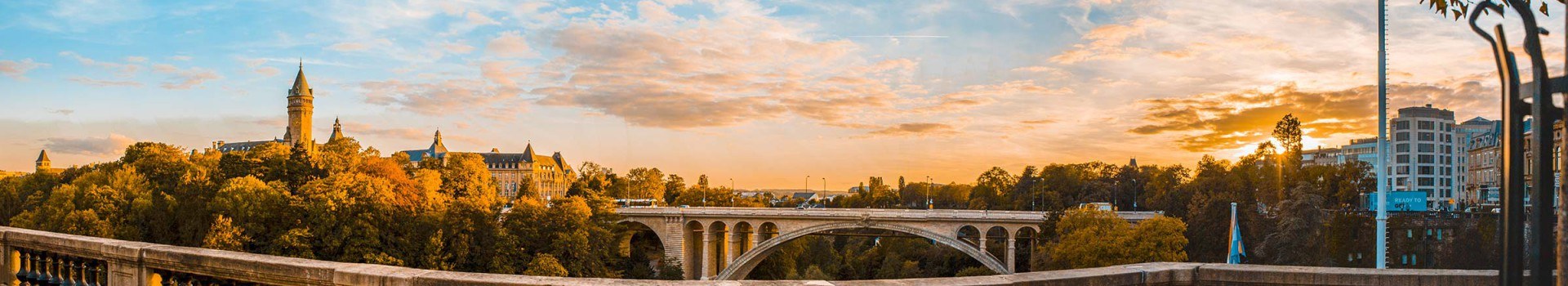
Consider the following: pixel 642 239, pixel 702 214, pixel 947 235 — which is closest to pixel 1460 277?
pixel 947 235

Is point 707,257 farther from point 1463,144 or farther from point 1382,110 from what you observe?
point 1463,144

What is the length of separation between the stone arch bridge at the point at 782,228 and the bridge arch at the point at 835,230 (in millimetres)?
45

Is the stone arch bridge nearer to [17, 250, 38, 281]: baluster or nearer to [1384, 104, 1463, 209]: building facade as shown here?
[1384, 104, 1463, 209]: building facade

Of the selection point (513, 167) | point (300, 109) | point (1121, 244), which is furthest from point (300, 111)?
point (1121, 244)

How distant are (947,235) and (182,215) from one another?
35029mm

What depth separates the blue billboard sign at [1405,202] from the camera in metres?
45.5

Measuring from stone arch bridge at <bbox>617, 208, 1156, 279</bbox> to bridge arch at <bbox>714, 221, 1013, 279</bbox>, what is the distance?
4 cm

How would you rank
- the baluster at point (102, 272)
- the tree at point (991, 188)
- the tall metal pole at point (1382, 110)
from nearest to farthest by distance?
the baluster at point (102, 272) < the tall metal pole at point (1382, 110) < the tree at point (991, 188)

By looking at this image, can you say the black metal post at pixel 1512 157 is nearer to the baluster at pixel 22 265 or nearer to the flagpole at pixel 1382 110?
the baluster at pixel 22 265

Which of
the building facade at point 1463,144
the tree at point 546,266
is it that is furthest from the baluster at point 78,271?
the building facade at point 1463,144

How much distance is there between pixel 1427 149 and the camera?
78625 mm

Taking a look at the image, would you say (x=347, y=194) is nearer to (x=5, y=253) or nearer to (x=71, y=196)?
(x=71, y=196)

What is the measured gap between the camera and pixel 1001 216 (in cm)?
5091

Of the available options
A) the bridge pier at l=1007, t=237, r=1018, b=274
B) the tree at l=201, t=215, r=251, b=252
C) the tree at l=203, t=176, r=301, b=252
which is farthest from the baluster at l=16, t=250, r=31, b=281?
the bridge pier at l=1007, t=237, r=1018, b=274
